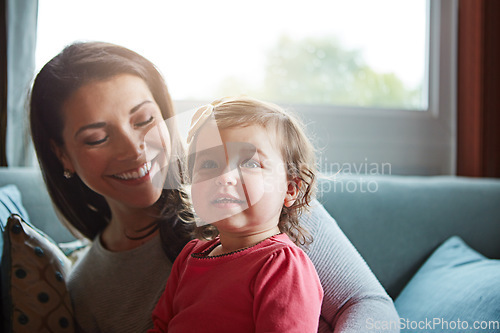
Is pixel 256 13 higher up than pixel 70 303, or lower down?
higher up

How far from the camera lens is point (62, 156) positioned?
84 cm

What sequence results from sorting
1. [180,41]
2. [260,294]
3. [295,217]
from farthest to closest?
[180,41] → [295,217] → [260,294]

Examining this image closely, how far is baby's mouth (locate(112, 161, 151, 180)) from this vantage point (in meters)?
0.78

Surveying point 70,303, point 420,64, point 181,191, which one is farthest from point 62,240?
point 420,64

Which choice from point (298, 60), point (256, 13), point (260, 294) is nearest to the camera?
point (260, 294)

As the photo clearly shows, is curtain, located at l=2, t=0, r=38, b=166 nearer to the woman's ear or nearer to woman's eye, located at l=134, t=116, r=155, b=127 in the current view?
the woman's ear

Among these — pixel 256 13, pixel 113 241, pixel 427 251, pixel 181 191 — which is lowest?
pixel 427 251

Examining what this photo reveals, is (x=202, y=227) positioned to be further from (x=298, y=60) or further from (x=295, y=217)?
(x=298, y=60)

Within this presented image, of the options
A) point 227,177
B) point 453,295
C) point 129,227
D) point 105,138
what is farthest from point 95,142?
point 453,295

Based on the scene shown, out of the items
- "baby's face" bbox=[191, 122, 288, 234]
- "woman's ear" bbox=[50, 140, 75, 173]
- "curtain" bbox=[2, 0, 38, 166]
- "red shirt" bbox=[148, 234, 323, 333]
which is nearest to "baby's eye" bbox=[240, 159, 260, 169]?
"baby's face" bbox=[191, 122, 288, 234]

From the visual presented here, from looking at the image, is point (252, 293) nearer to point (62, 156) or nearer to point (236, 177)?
point (236, 177)

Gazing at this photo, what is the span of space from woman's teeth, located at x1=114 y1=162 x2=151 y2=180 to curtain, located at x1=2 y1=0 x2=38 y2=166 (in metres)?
0.58

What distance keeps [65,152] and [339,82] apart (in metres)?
1.19

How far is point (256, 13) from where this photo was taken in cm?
155
